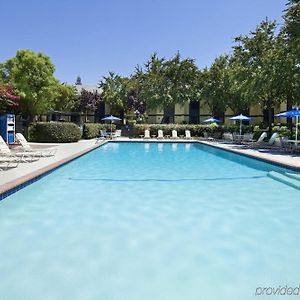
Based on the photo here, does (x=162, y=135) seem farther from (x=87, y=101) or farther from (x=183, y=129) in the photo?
(x=87, y=101)

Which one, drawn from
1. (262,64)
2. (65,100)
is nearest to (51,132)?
(262,64)

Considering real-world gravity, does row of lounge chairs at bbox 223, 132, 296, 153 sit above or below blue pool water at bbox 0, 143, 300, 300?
above

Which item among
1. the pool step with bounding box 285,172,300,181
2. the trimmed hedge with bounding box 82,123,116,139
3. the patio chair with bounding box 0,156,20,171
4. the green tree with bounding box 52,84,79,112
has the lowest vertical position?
the pool step with bounding box 285,172,300,181

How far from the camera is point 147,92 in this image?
41312 mm

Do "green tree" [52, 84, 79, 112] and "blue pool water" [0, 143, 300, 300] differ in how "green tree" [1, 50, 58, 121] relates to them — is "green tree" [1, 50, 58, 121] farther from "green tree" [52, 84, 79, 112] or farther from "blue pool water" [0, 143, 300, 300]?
"blue pool water" [0, 143, 300, 300]

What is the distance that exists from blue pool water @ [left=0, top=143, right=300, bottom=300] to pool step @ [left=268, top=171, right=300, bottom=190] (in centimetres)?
24

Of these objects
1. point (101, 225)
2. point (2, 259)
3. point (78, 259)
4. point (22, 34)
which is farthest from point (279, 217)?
point (22, 34)

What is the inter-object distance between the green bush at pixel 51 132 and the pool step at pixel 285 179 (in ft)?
51.6

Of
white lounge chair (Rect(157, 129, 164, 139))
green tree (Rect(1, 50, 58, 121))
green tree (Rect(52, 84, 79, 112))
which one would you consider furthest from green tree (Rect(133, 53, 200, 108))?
green tree (Rect(1, 50, 58, 121))

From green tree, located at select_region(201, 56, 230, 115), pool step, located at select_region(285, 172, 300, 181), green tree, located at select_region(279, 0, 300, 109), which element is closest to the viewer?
pool step, located at select_region(285, 172, 300, 181)

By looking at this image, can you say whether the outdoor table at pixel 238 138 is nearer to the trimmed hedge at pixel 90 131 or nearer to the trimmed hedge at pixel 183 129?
the trimmed hedge at pixel 183 129

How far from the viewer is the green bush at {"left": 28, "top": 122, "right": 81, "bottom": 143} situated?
2347 cm

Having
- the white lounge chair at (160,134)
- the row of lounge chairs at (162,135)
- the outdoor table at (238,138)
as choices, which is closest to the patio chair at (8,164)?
the outdoor table at (238,138)

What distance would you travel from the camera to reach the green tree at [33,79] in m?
26.6
